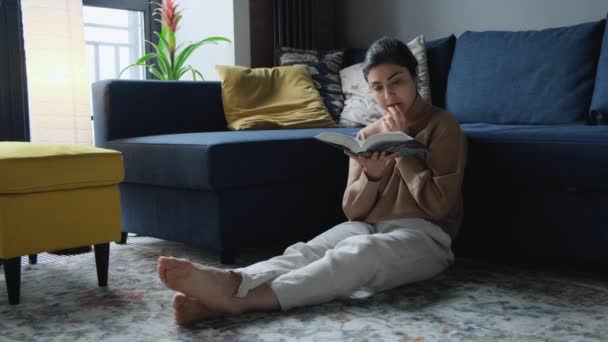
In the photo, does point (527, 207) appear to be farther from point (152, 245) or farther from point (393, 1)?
point (393, 1)

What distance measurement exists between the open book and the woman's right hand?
0.02m

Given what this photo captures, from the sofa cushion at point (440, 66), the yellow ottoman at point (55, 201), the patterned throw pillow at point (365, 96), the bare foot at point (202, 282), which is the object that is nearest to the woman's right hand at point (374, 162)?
the bare foot at point (202, 282)

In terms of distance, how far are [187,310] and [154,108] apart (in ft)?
4.46

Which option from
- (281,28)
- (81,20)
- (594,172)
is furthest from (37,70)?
(594,172)

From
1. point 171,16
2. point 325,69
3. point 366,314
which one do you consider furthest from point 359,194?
point 171,16

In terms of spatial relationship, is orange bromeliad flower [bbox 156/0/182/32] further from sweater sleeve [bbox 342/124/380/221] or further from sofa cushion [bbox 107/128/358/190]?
sweater sleeve [bbox 342/124/380/221]

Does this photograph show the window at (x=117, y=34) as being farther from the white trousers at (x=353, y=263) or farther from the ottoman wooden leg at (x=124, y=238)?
the white trousers at (x=353, y=263)

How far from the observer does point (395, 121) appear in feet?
6.22

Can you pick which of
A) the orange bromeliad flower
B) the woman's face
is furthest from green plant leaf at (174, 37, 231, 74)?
the woman's face

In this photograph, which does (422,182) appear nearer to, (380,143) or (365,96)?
(380,143)

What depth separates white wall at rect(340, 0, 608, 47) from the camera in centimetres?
296

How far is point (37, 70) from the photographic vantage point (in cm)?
338

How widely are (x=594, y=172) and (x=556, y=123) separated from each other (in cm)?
70

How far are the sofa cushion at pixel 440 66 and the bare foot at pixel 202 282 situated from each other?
1695 millimetres
